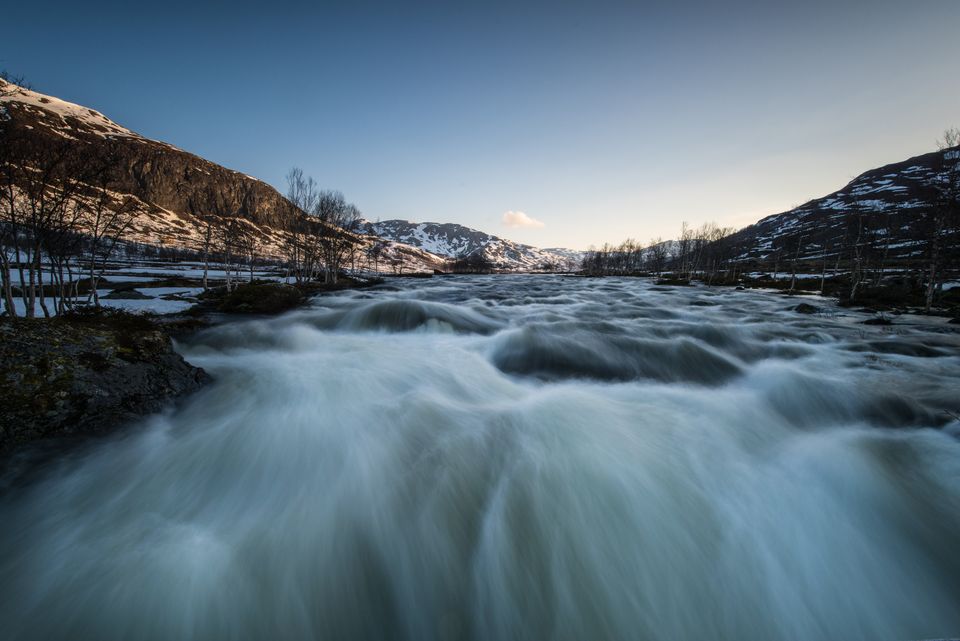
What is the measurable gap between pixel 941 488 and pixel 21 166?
16.8 metres

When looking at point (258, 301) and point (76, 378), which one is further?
point (258, 301)

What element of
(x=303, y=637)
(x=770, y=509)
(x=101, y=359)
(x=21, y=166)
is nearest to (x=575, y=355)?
(x=770, y=509)

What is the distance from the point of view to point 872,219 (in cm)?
3073

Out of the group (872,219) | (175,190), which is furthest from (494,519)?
(175,190)

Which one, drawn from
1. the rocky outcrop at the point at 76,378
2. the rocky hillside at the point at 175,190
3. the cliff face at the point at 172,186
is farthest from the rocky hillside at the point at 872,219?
the cliff face at the point at 172,186

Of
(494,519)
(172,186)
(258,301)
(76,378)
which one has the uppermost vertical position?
(172,186)

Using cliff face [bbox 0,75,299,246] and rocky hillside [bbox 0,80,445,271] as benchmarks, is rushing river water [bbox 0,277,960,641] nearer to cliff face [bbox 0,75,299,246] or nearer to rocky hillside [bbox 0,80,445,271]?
rocky hillside [bbox 0,80,445,271]

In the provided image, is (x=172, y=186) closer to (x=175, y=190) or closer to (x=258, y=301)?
(x=175, y=190)

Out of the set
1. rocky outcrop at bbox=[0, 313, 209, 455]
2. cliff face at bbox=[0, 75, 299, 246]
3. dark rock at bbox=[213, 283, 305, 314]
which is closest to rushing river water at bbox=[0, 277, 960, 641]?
rocky outcrop at bbox=[0, 313, 209, 455]

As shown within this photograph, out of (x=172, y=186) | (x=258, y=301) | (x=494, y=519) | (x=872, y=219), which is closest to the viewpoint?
(x=494, y=519)

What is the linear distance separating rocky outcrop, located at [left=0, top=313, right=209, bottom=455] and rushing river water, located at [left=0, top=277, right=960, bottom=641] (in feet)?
1.41

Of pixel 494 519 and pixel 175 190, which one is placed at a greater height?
pixel 175 190

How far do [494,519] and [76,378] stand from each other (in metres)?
4.86

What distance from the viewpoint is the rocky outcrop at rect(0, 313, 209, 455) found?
3342mm
